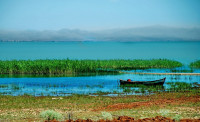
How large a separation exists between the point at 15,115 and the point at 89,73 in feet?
128

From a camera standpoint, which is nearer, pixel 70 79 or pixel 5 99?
pixel 5 99

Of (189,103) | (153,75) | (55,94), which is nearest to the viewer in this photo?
(189,103)

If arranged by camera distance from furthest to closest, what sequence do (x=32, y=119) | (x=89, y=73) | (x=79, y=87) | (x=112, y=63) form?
(x=112, y=63)
(x=89, y=73)
(x=79, y=87)
(x=32, y=119)

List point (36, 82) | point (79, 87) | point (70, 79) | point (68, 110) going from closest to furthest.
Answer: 1. point (68, 110)
2. point (79, 87)
3. point (36, 82)
4. point (70, 79)

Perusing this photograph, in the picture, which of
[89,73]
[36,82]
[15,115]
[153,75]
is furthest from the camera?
[89,73]

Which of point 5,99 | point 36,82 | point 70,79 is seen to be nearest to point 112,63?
point 70,79

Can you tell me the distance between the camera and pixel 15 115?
23.2 metres

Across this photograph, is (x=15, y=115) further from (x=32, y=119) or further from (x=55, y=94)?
(x=55, y=94)

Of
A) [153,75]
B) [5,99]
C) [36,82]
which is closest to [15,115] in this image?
[5,99]

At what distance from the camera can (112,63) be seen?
241ft

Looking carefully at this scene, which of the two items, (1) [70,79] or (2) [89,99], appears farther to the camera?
(1) [70,79]

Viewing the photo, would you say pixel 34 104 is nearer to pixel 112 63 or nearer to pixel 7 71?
pixel 7 71

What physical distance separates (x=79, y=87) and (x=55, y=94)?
23.8ft

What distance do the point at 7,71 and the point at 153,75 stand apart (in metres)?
26.3
